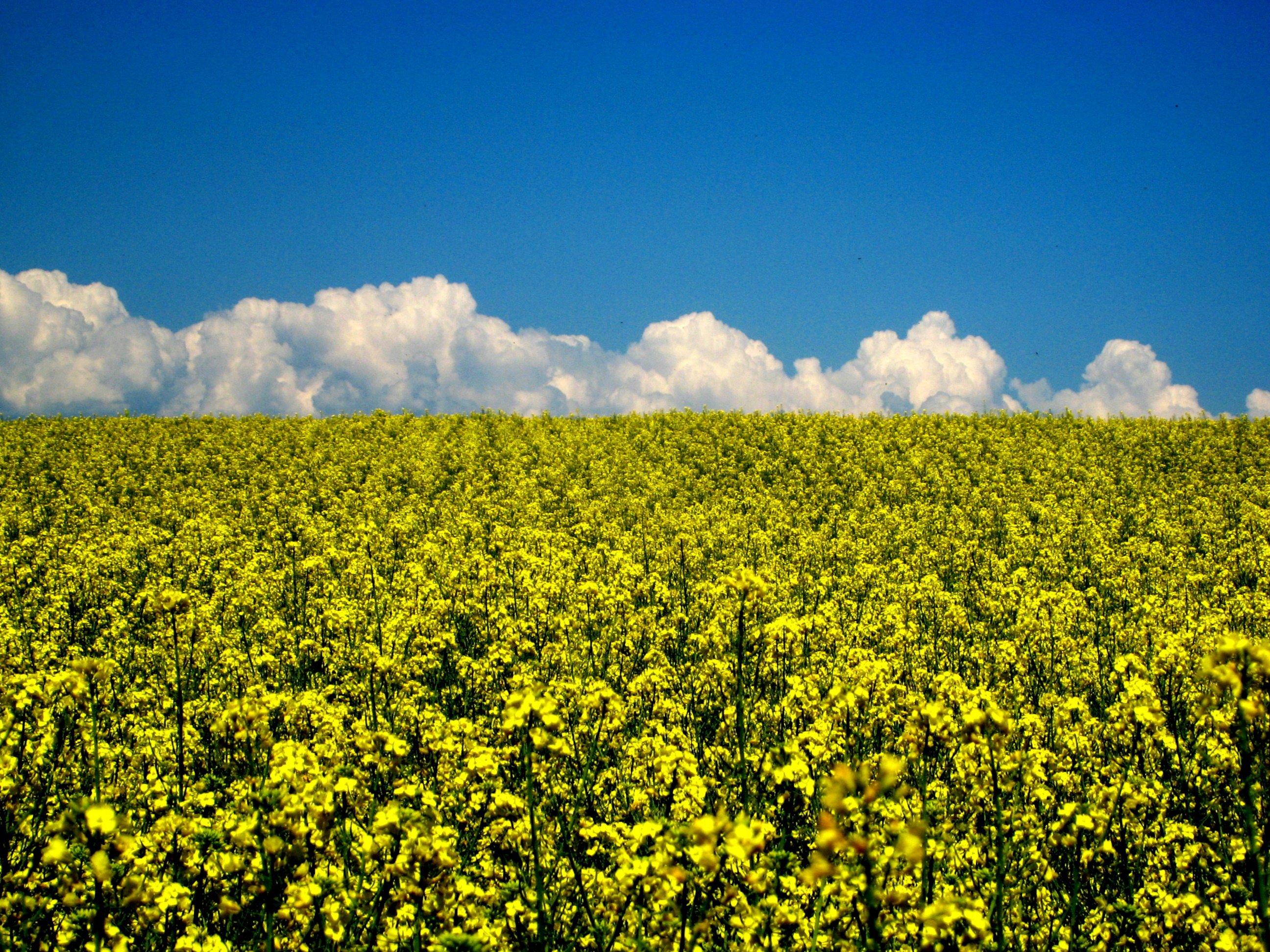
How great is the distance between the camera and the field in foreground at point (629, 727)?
3.44 m

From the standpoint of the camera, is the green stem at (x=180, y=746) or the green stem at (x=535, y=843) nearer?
the green stem at (x=535, y=843)

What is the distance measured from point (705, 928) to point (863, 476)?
2148 cm

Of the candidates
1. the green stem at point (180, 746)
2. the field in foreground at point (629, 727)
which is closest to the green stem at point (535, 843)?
the field in foreground at point (629, 727)

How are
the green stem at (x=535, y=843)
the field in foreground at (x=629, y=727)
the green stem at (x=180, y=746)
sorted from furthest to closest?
the green stem at (x=180, y=746), the field in foreground at (x=629, y=727), the green stem at (x=535, y=843)

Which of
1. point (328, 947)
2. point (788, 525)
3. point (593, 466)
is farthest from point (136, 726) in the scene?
point (593, 466)

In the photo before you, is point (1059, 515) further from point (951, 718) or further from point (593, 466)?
point (951, 718)

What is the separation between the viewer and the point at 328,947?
387 cm

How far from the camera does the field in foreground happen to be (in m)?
3.44

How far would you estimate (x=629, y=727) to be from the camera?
280 inches

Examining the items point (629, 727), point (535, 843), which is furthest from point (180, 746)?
point (535, 843)

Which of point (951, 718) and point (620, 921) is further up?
point (951, 718)

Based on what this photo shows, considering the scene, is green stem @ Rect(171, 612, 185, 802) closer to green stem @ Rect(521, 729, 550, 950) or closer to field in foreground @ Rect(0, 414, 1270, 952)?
field in foreground @ Rect(0, 414, 1270, 952)

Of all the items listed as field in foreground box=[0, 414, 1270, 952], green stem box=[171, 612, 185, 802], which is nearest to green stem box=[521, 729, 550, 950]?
field in foreground box=[0, 414, 1270, 952]

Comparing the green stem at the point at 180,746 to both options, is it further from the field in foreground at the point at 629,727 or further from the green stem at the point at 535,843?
the green stem at the point at 535,843
